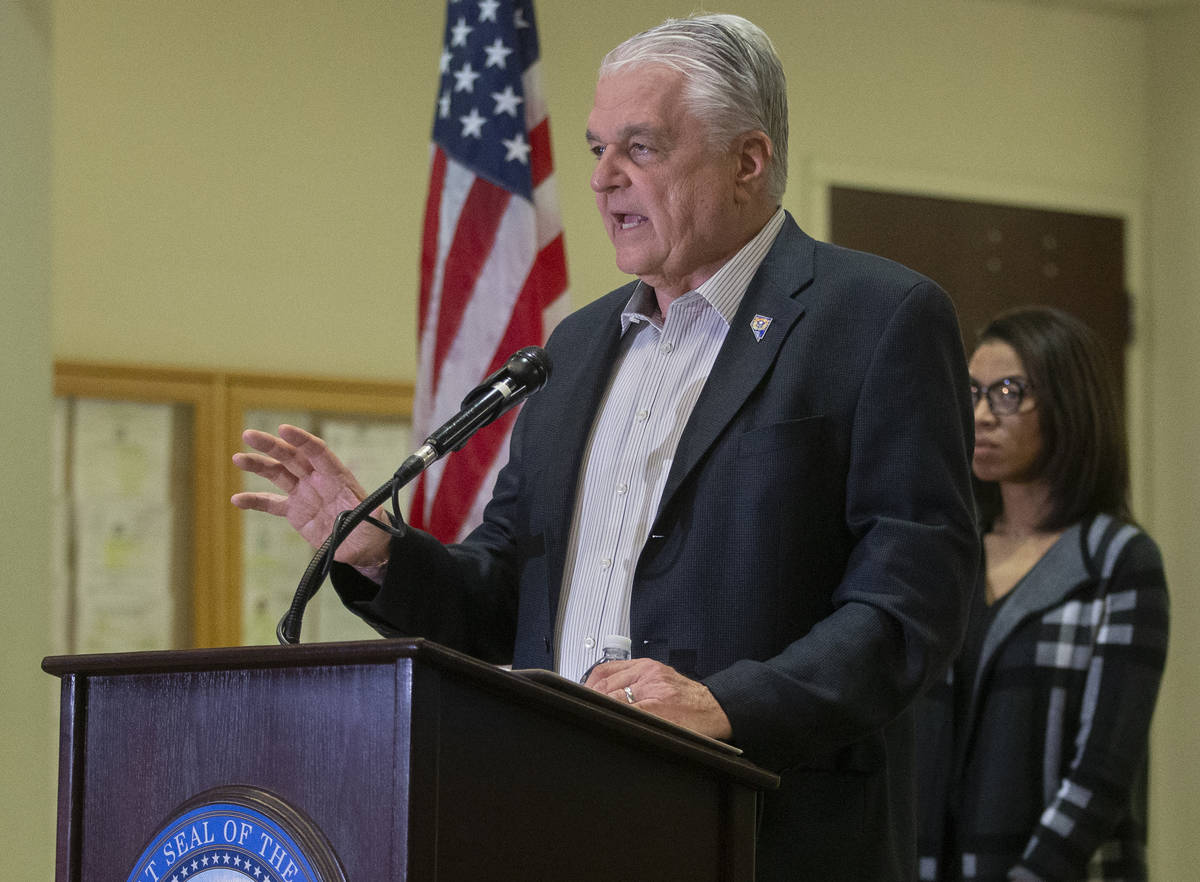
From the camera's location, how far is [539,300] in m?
3.38

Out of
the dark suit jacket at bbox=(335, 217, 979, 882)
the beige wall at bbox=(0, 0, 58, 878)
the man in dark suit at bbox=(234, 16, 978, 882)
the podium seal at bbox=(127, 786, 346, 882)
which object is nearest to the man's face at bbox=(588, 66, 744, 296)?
the man in dark suit at bbox=(234, 16, 978, 882)

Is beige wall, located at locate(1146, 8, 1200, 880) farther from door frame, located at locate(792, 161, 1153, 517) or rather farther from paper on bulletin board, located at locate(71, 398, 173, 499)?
paper on bulletin board, located at locate(71, 398, 173, 499)

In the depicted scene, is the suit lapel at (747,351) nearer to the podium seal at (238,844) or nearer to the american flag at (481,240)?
the podium seal at (238,844)

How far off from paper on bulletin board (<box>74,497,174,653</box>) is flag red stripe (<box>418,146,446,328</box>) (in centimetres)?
111

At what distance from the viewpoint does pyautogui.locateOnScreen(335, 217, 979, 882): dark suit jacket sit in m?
1.68

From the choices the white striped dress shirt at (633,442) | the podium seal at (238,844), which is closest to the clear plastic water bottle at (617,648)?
the white striped dress shirt at (633,442)

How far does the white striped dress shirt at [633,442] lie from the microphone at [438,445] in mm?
263

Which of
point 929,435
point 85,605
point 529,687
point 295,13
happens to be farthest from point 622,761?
point 295,13

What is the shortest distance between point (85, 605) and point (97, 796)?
111 inches

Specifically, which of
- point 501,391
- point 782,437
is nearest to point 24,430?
point 501,391

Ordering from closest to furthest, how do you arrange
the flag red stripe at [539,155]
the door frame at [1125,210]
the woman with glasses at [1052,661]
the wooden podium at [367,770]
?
1. the wooden podium at [367,770]
2. the woman with glasses at [1052,661]
3. the flag red stripe at [539,155]
4. the door frame at [1125,210]

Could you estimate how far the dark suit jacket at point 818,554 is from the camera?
1685mm

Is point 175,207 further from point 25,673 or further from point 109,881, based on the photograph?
point 109,881

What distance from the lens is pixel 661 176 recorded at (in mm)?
1951
